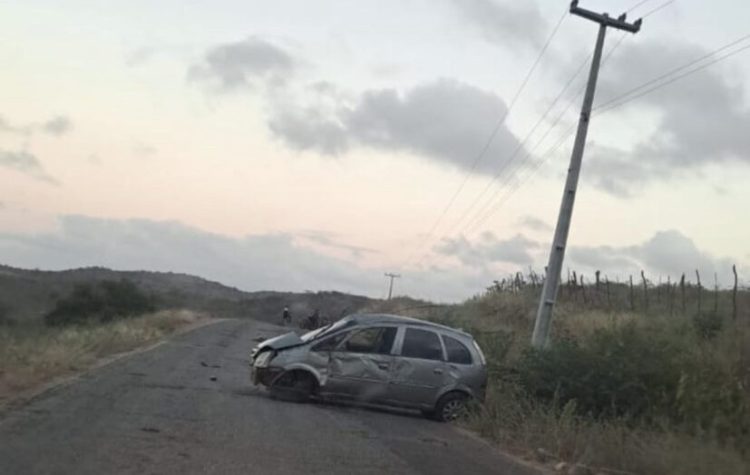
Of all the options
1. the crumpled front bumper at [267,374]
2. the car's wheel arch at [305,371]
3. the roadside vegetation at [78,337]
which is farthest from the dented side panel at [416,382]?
the roadside vegetation at [78,337]

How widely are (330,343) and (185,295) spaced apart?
105 m

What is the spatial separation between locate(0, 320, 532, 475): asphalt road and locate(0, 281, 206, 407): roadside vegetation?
86 centimetres

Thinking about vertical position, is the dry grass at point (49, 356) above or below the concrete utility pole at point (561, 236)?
below

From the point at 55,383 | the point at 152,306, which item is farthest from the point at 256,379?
the point at 152,306

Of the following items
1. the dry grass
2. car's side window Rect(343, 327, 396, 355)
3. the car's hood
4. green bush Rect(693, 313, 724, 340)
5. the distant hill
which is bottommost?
the dry grass

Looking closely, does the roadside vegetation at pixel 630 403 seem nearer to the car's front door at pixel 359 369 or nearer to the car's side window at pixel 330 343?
the car's front door at pixel 359 369

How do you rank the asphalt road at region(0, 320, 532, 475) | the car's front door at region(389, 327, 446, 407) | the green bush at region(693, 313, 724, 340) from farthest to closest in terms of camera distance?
the green bush at region(693, 313, 724, 340), the car's front door at region(389, 327, 446, 407), the asphalt road at region(0, 320, 532, 475)

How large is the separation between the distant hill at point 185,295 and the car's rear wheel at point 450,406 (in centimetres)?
5591

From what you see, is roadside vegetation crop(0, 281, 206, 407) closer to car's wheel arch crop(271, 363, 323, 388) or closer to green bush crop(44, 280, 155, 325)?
green bush crop(44, 280, 155, 325)

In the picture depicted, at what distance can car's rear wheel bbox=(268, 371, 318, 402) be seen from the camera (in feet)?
60.3

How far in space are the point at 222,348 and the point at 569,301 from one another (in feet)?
56.7

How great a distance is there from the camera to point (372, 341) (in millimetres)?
18891

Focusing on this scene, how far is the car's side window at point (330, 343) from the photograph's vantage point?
18.6 metres

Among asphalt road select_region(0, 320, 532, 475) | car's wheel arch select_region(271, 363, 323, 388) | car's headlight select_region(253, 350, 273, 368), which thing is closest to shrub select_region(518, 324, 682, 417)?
asphalt road select_region(0, 320, 532, 475)
